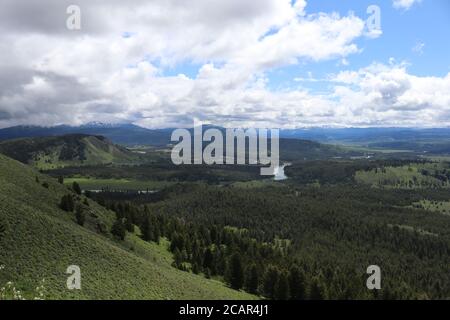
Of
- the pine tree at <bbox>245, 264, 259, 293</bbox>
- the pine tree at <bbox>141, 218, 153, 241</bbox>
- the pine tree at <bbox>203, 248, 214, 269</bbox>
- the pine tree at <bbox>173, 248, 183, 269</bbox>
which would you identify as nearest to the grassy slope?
the pine tree at <bbox>245, 264, 259, 293</bbox>

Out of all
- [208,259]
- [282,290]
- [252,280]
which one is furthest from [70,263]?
[208,259]

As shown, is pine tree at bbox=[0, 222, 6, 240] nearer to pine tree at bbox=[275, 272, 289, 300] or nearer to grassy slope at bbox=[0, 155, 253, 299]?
grassy slope at bbox=[0, 155, 253, 299]

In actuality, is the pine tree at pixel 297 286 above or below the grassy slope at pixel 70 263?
below

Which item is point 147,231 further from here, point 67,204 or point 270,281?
point 270,281

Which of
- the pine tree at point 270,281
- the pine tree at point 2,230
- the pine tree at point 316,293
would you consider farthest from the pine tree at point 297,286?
the pine tree at point 2,230

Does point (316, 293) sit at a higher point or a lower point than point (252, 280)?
lower

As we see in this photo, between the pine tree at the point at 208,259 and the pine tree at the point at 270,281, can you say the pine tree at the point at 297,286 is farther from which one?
the pine tree at the point at 208,259
